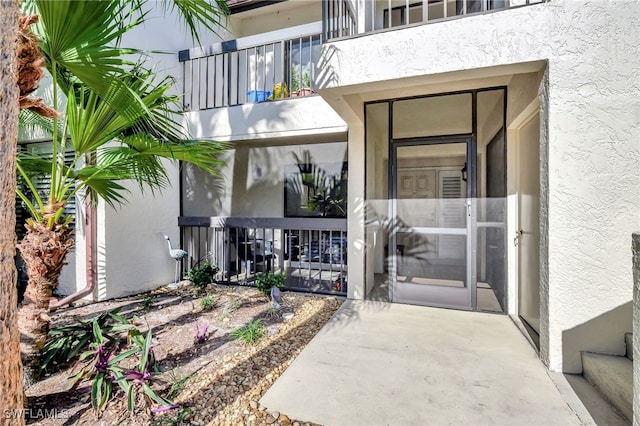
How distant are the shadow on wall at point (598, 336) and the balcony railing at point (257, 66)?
13.6 feet

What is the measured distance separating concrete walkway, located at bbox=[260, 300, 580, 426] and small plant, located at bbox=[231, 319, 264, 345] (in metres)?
0.67

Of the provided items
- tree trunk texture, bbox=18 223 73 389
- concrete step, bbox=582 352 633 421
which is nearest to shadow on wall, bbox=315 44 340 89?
tree trunk texture, bbox=18 223 73 389

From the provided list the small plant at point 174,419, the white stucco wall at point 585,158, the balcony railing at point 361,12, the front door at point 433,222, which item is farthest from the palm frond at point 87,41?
the front door at point 433,222

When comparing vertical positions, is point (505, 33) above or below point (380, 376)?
above

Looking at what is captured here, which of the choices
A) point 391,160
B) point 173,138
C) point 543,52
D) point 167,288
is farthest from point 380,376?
point 167,288

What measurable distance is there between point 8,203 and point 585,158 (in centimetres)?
393

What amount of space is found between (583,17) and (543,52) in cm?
39

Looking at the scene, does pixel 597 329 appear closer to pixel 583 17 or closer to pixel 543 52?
pixel 543 52

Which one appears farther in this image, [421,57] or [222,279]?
[222,279]

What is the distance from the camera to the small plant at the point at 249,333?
10.6 feet

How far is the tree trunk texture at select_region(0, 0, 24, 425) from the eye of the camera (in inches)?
52.5

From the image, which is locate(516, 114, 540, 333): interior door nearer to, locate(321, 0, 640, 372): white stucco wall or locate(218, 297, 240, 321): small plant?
locate(321, 0, 640, 372): white stucco wall

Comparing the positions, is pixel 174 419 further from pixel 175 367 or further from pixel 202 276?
pixel 202 276

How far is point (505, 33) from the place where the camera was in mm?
2711
